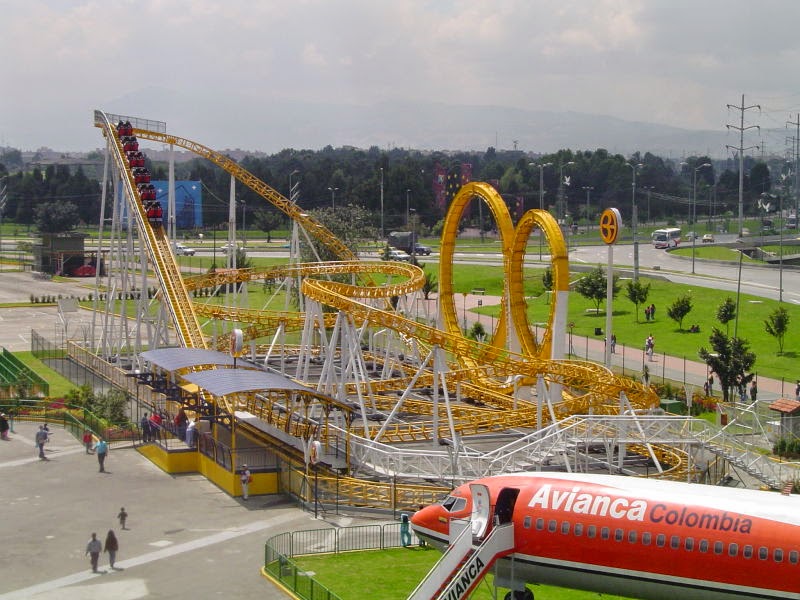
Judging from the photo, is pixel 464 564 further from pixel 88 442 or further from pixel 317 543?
pixel 88 442

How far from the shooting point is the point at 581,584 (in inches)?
1036

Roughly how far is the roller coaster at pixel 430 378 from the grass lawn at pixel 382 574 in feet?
21.0

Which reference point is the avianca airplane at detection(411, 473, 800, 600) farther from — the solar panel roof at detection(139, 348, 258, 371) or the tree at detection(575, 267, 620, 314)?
the tree at detection(575, 267, 620, 314)

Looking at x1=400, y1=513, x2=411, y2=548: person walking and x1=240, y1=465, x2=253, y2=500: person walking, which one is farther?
x1=240, y1=465, x2=253, y2=500: person walking

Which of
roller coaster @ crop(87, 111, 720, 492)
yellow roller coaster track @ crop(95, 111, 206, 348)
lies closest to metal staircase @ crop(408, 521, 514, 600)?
roller coaster @ crop(87, 111, 720, 492)

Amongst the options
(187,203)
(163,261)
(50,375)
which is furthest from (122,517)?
(187,203)

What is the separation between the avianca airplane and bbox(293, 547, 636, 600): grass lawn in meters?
A: 3.78

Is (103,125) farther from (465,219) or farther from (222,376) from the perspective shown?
(465,219)

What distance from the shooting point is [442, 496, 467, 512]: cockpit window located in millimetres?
28062

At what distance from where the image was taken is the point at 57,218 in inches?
7239

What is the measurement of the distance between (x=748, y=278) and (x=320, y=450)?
74.4 metres

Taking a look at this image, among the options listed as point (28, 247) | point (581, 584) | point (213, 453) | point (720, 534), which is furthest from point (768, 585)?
point (28, 247)

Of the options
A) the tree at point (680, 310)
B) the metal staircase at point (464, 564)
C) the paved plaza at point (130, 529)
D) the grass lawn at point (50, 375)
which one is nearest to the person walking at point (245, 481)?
the paved plaza at point (130, 529)

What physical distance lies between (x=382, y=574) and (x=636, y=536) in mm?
9737
